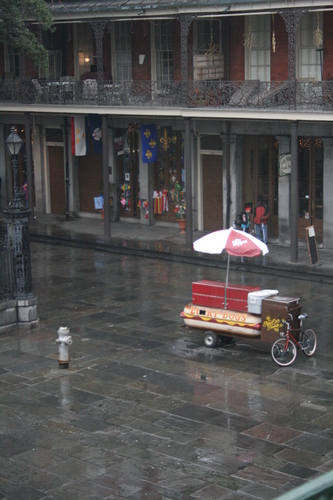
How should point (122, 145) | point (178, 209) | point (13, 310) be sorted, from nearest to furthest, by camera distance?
point (13, 310), point (178, 209), point (122, 145)

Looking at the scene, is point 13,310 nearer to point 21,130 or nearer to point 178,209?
point 178,209

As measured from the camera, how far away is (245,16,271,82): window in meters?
23.4

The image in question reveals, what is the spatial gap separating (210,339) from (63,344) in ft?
9.12

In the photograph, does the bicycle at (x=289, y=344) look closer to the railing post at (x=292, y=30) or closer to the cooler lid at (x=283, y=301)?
the cooler lid at (x=283, y=301)

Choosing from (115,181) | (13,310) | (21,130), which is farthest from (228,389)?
(21,130)

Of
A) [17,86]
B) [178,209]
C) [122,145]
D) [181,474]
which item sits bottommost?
[181,474]

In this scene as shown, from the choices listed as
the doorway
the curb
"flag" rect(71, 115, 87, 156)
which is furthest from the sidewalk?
"flag" rect(71, 115, 87, 156)

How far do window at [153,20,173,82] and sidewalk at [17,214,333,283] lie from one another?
5.03m

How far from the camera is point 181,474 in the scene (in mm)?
9273

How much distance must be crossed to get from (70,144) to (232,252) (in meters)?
16.4

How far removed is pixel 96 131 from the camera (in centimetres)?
2714

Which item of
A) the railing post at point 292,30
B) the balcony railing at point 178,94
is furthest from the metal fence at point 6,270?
the railing post at point 292,30

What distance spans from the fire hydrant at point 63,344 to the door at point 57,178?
17.3m

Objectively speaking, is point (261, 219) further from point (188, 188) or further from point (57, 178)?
point (57, 178)
